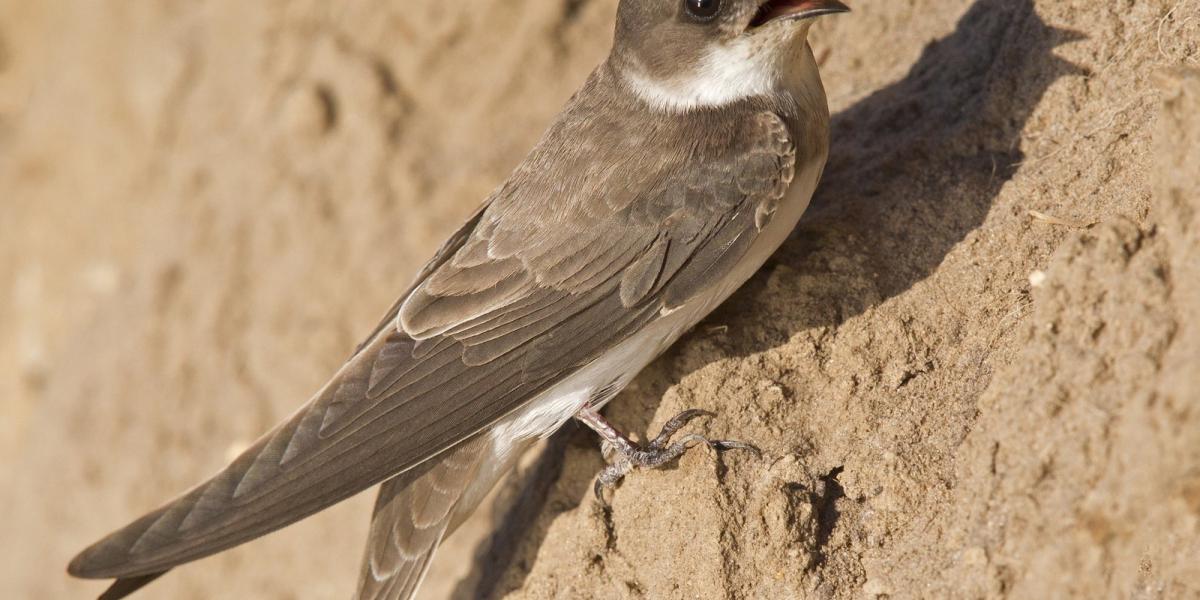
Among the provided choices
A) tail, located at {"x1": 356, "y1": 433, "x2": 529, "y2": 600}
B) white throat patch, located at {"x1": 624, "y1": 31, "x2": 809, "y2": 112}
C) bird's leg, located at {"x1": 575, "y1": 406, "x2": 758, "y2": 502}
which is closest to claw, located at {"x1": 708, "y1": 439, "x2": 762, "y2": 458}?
bird's leg, located at {"x1": 575, "y1": 406, "x2": 758, "y2": 502}

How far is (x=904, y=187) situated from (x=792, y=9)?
0.61m

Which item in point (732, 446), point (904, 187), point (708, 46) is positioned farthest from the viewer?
point (904, 187)

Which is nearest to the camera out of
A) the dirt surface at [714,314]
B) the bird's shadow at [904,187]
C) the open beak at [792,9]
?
the dirt surface at [714,314]

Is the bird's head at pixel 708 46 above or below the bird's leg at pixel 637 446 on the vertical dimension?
above

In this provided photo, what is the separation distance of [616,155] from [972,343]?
99 cm

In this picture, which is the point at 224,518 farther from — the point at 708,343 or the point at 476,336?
the point at 708,343

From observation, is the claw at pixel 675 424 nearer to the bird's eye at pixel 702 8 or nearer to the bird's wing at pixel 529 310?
the bird's wing at pixel 529 310

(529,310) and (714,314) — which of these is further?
(714,314)

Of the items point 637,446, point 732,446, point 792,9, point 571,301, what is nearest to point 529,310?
point 571,301

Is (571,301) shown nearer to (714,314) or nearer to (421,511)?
(714,314)

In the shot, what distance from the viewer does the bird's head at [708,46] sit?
278 centimetres

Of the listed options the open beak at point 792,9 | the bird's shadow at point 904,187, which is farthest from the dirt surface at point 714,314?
the open beak at point 792,9

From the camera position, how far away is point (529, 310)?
2830mm

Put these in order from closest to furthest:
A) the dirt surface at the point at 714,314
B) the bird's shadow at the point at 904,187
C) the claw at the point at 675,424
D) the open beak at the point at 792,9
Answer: the dirt surface at the point at 714,314, the open beak at the point at 792,9, the claw at the point at 675,424, the bird's shadow at the point at 904,187
